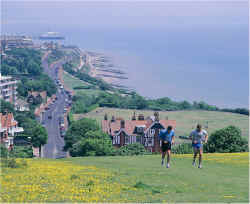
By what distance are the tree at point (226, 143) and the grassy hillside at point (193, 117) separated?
28.6 m

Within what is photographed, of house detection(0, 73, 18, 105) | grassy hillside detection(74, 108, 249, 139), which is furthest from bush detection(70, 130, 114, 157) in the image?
house detection(0, 73, 18, 105)

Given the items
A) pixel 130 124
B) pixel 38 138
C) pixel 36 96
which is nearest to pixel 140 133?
pixel 130 124

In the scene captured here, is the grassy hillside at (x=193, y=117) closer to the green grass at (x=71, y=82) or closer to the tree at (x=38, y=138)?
the tree at (x=38, y=138)

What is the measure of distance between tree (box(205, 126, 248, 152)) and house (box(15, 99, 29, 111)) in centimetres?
6310

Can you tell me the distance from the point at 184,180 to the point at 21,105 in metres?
86.3

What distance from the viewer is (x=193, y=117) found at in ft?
270

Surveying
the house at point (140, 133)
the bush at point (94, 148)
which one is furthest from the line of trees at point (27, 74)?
the bush at point (94, 148)

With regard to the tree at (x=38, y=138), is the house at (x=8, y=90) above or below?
above

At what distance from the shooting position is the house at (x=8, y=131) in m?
62.3

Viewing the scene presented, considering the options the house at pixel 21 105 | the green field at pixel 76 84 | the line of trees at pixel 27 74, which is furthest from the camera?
the green field at pixel 76 84

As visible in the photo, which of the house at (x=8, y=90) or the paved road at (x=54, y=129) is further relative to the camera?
the house at (x=8, y=90)

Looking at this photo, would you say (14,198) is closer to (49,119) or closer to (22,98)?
(49,119)

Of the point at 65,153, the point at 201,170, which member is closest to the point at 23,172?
the point at 201,170

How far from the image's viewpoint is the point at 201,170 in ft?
75.7
